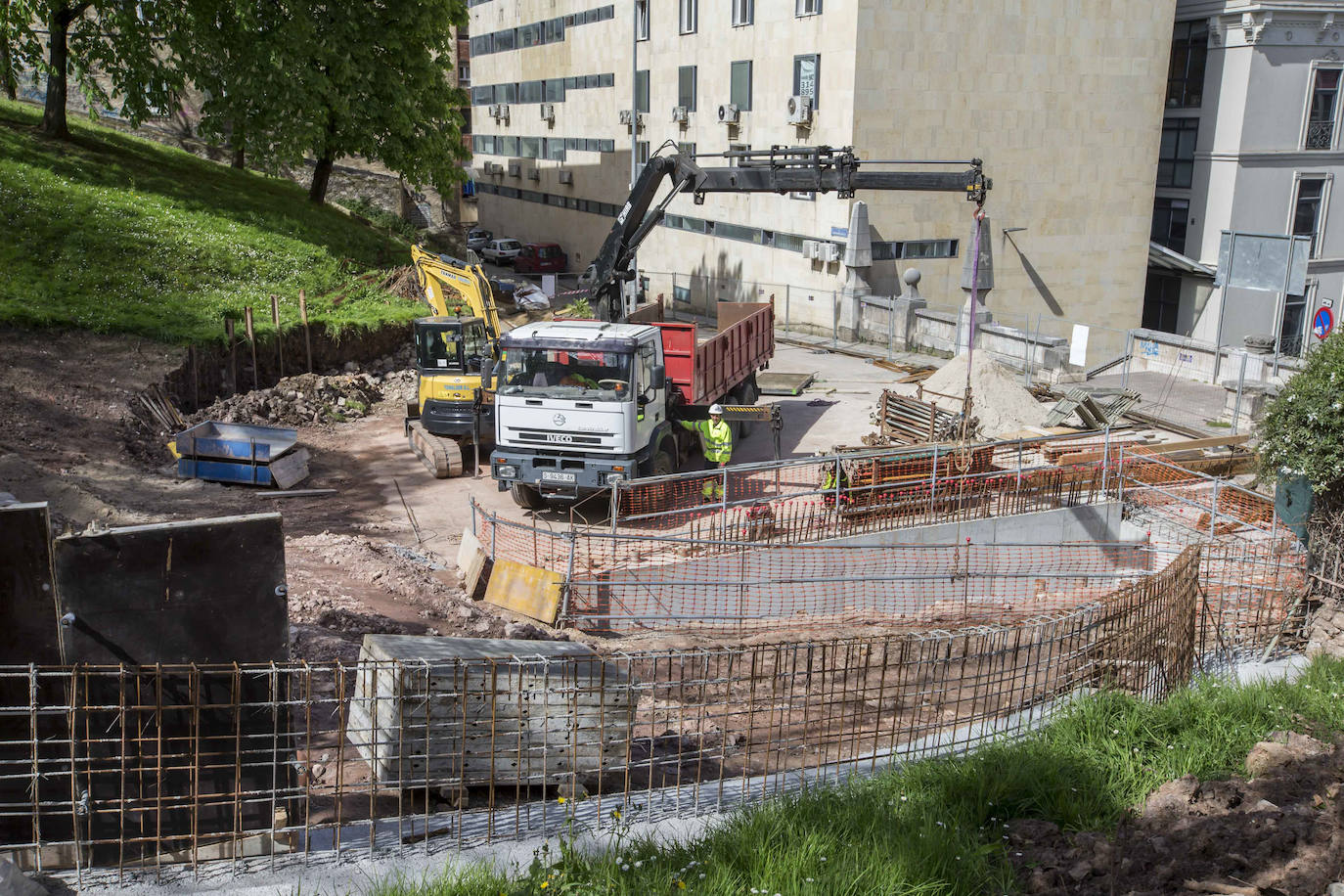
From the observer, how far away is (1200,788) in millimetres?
7305

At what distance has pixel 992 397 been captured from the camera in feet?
70.8

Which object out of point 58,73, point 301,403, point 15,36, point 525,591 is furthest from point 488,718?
point 58,73

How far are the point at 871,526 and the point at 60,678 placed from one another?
11.9 meters

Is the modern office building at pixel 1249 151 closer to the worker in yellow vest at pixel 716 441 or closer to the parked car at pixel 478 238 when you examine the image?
the worker in yellow vest at pixel 716 441

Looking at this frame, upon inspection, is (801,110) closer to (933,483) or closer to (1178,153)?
(1178,153)

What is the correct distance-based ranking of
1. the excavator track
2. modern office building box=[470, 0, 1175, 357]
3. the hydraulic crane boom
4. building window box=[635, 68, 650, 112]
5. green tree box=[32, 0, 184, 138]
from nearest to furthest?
the excavator track
the hydraulic crane boom
modern office building box=[470, 0, 1175, 357]
green tree box=[32, 0, 184, 138]
building window box=[635, 68, 650, 112]

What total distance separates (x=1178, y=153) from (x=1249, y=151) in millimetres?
2271

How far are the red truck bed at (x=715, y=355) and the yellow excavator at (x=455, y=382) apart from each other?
2.99 meters

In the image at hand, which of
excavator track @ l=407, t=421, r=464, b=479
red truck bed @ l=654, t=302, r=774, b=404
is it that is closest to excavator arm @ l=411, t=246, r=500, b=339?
excavator track @ l=407, t=421, r=464, b=479

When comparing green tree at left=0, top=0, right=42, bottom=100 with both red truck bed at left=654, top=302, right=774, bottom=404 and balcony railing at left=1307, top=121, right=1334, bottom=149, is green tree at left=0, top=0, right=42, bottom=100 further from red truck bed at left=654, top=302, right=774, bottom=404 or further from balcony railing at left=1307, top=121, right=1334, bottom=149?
balcony railing at left=1307, top=121, right=1334, bottom=149

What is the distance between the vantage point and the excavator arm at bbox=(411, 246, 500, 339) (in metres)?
21.9

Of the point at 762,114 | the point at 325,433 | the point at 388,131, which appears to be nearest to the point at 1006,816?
the point at 325,433

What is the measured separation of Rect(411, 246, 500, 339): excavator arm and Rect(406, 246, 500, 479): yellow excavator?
0.02m

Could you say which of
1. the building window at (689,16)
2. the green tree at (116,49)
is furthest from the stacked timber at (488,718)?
the building window at (689,16)
